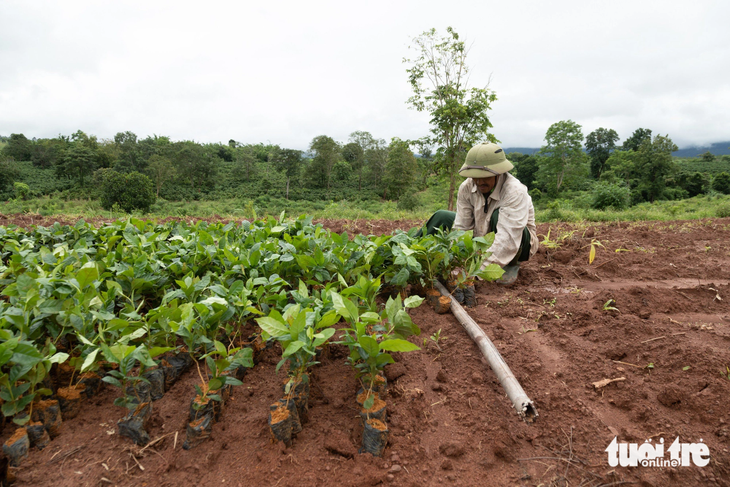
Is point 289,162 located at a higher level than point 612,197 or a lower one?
higher

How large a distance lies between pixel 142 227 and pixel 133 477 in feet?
9.51

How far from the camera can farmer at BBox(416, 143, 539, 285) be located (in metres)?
3.09

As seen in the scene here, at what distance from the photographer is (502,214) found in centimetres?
317

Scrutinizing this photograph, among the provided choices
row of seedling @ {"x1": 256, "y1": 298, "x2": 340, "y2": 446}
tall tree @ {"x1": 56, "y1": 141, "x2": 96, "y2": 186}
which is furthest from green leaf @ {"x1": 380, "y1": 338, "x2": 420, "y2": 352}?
tall tree @ {"x1": 56, "y1": 141, "x2": 96, "y2": 186}

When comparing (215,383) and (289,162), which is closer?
(215,383)

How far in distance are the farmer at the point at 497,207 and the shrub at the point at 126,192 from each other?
31837 millimetres

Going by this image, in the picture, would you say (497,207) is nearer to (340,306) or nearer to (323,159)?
(340,306)

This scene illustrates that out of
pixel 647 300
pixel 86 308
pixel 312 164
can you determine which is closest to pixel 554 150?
pixel 312 164

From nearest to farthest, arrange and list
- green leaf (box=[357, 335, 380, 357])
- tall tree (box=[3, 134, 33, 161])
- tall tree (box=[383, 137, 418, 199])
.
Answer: green leaf (box=[357, 335, 380, 357]) → tall tree (box=[383, 137, 418, 199]) → tall tree (box=[3, 134, 33, 161])

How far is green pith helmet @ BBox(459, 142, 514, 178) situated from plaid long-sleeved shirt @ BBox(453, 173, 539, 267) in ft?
0.62

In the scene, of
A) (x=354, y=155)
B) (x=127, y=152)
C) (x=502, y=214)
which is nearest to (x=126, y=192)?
(x=127, y=152)

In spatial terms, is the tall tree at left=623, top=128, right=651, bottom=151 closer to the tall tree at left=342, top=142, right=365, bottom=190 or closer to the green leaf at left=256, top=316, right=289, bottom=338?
the tall tree at left=342, top=142, right=365, bottom=190

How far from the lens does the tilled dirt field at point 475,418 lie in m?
1.42

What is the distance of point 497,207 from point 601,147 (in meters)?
58.4
